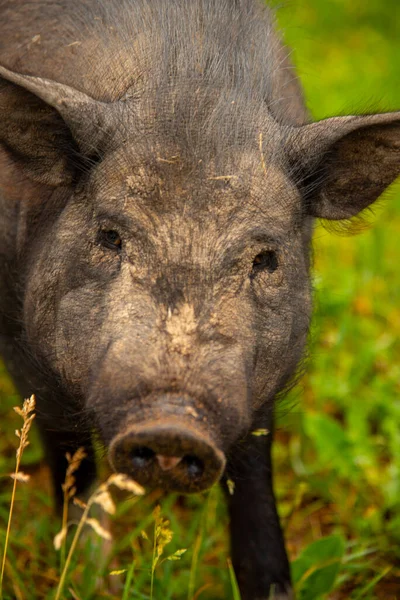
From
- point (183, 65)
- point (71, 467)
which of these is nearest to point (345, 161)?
point (183, 65)

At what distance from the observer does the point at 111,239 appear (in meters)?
3.05

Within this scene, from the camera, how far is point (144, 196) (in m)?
2.95

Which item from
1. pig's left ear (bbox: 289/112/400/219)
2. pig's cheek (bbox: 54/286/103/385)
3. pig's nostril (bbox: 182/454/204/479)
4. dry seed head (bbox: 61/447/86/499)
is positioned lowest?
dry seed head (bbox: 61/447/86/499)

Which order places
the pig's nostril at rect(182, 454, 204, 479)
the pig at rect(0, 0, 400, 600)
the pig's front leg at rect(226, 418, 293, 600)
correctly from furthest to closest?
the pig's front leg at rect(226, 418, 293, 600)
the pig at rect(0, 0, 400, 600)
the pig's nostril at rect(182, 454, 204, 479)

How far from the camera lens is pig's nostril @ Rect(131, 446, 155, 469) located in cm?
256

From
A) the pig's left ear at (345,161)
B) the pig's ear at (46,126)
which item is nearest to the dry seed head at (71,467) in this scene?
the pig's ear at (46,126)

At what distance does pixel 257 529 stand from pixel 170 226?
1525mm

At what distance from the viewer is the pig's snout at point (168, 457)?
2434 millimetres

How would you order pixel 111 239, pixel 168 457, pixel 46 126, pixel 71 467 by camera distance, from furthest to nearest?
1. pixel 46 126
2. pixel 111 239
3. pixel 71 467
4. pixel 168 457

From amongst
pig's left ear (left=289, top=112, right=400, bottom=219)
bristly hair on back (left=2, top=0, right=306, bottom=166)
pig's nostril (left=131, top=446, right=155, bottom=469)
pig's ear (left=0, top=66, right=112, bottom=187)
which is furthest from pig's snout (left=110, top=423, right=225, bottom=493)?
pig's left ear (left=289, top=112, right=400, bottom=219)

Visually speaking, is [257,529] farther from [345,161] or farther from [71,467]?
[345,161]

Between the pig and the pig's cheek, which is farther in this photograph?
the pig's cheek

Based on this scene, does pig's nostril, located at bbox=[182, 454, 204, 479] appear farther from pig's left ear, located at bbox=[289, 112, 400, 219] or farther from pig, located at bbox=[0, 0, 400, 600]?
pig's left ear, located at bbox=[289, 112, 400, 219]

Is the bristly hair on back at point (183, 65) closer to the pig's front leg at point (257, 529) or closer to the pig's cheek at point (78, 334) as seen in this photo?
the pig's cheek at point (78, 334)
